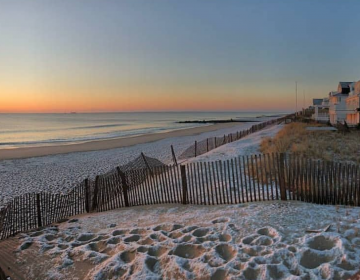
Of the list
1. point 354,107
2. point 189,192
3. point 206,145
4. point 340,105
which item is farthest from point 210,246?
point 340,105

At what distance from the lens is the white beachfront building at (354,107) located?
36.7m

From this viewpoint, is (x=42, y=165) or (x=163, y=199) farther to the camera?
(x=42, y=165)

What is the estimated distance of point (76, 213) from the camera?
9.84 meters

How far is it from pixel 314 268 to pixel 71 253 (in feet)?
13.8

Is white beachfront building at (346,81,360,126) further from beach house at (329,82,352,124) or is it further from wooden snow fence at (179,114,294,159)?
wooden snow fence at (179,114,294,159)

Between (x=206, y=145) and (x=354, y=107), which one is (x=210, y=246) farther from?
(x=354, y=107)

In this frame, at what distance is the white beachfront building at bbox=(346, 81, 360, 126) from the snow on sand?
35021 mm

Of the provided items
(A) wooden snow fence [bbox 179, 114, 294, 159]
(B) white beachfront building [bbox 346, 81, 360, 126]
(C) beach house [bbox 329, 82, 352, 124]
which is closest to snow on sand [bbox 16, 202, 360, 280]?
(A) wooden snow fence [bbox 179, 114, 294, 159]

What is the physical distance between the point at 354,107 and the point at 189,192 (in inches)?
1420

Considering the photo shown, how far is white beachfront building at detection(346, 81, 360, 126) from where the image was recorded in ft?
120

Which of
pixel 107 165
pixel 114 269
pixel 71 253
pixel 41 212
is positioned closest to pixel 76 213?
pixel 41 212

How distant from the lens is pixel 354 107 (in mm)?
37969

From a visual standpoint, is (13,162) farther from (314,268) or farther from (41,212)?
(314,268)

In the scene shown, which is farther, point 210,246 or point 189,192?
point 189,192
